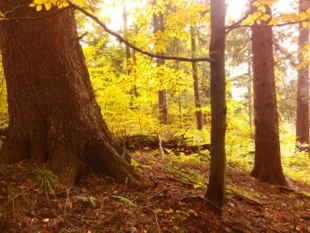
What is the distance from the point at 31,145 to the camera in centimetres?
354

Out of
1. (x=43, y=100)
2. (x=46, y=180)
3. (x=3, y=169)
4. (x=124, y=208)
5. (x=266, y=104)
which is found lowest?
(x=124, y=208)

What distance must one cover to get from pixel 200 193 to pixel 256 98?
317 cm

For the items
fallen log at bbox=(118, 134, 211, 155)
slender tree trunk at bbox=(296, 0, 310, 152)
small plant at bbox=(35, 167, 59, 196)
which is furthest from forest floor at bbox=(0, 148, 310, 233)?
slender tree trunk at bbox=(296, 0, 310, 152)

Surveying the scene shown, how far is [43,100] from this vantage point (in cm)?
351

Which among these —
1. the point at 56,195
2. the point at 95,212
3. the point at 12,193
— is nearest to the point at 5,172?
the point at 12,193

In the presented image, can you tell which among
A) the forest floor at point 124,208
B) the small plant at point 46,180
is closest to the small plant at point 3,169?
the forest floor at point 124,208

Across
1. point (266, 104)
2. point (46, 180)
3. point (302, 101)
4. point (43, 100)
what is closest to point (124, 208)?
point (46, 180)

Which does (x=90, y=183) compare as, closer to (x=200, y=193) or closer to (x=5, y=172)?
(x=5, y=172)

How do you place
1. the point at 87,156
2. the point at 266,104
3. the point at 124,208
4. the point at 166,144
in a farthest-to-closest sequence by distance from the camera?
the point at 166,144 → the point at 266,104 → the point at 87,156 → the point at 124,208

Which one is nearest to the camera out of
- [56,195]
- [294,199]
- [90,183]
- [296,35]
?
[56,195]

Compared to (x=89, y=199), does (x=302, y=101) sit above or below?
above

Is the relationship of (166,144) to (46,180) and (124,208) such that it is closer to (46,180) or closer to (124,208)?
(124,208)

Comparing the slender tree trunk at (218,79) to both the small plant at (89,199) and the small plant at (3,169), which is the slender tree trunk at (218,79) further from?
the small plant at (3,169)

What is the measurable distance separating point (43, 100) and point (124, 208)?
6.11ft
